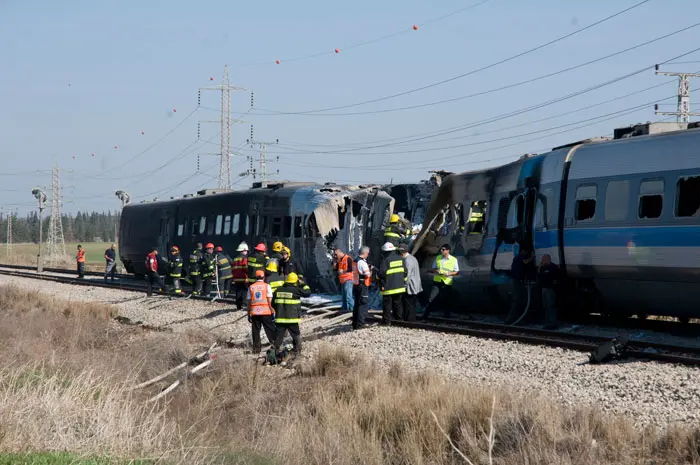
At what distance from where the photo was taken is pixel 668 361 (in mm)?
12734

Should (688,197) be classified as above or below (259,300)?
above

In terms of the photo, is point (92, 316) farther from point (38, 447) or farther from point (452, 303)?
point (38, 447)

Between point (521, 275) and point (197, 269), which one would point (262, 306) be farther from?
point (197, 269)

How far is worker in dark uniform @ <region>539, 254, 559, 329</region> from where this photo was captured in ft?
55.7

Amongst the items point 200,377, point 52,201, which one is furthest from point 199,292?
point 52,201

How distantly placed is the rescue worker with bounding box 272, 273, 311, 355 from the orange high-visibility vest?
1.14 ft

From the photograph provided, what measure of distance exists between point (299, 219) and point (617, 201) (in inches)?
460

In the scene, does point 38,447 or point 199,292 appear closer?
point 38,447

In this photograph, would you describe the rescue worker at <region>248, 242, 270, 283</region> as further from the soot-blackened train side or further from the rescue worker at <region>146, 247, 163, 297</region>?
the rescue worker at <region>146, 247, 163, 297</region>

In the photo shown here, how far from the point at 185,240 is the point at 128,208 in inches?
327

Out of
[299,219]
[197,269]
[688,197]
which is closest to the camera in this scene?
[688,197]

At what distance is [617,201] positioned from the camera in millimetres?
15898

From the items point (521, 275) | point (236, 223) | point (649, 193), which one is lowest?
point (521, 275)

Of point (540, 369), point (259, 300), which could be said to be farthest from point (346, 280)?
point (540, 369)
